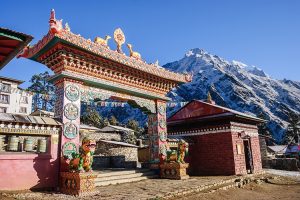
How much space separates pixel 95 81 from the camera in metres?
10.7

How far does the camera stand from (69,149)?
9.20 m

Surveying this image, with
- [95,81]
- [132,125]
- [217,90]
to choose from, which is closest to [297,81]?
[217,90]

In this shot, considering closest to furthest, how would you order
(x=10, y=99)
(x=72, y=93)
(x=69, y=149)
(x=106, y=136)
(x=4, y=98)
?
1. (x=69, y=149)
2. (x=72, y=93)
3. (x=106, y=136)
4. (x=4, y=98)
5. (x=10, y=99)

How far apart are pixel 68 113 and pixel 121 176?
3.69 metres

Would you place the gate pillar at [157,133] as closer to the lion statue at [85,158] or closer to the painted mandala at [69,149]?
the painted mandala at [69,149]

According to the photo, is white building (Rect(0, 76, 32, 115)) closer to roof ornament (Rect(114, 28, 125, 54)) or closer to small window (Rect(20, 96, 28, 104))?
small window (Rect(20, 96, 28, 104))

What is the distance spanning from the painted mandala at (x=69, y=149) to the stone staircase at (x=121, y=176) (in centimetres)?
149

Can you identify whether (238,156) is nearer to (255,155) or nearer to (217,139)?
(217,139)

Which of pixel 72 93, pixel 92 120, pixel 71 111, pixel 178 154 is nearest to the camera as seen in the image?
pixel 71 111

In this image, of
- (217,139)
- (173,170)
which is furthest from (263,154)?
(173,170)

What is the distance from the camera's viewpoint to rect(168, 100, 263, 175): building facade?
15.0 m

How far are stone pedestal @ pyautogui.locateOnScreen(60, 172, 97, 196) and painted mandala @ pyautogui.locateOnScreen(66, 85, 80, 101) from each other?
2.85 m

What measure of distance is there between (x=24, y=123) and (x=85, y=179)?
105 inches

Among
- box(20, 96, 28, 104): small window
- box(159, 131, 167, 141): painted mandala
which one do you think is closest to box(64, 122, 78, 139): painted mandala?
box(159, 131, 167, 141): painted mandala
